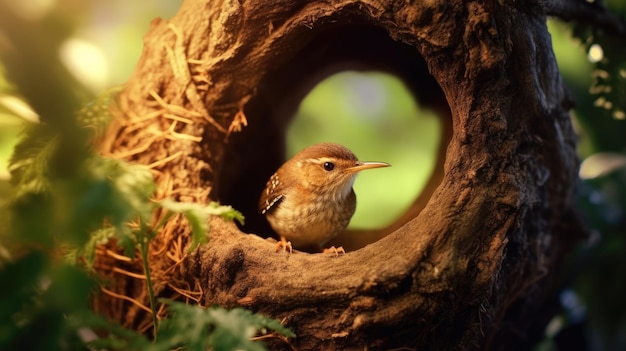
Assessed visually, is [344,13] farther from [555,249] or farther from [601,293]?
[601,293]

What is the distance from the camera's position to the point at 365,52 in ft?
12.3

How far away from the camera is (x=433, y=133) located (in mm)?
3750

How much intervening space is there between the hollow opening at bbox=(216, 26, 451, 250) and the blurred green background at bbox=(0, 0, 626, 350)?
0.01 metres

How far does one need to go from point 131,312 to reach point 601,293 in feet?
11.7

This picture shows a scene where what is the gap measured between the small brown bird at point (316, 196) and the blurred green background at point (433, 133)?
45 centimetres

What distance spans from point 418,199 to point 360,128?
28.2 inches

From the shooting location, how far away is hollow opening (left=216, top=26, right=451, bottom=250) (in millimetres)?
3664

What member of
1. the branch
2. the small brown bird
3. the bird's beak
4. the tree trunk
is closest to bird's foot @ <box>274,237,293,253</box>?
the tree trunk

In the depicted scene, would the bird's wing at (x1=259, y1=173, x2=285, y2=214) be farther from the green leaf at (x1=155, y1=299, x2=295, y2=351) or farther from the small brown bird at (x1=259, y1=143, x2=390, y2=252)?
the green leaf at (x1=155, y1=299, x2=295, y2=351)

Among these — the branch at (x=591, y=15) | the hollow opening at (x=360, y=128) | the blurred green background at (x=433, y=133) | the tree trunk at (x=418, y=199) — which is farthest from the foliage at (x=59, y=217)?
the branch at (x=591, y=15)

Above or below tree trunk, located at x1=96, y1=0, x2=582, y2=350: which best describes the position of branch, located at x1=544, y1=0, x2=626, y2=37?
above

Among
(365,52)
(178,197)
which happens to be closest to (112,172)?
(178,197)

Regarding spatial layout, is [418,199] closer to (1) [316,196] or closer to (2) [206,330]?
(1) [316,196]

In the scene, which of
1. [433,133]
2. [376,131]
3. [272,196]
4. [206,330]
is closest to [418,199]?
[433,133]
